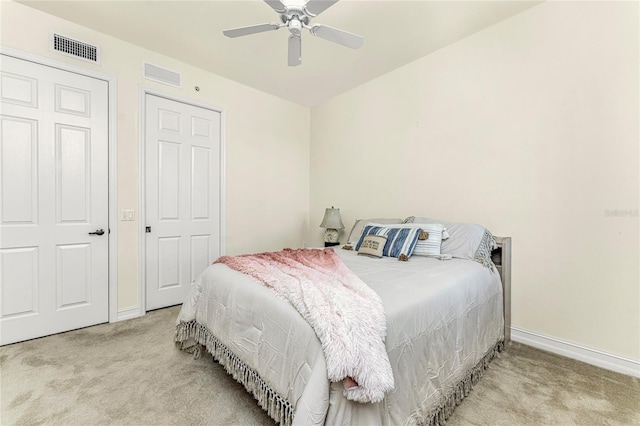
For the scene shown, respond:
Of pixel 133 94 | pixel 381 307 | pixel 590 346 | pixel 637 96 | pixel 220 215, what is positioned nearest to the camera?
pixel 381 307

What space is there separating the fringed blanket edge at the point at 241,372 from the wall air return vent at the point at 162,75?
2512 millimetres

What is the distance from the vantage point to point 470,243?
7.43 ft

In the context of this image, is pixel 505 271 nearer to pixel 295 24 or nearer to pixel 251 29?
pixel 295 24

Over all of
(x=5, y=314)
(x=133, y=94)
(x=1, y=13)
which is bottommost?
(x=5, y=314)

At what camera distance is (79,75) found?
2541 millimetres

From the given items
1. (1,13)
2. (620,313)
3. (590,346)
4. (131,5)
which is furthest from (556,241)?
(1,13)

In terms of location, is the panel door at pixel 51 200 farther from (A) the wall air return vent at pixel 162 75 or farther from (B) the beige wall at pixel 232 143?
(A) the wall air return vent at pixel 162 75

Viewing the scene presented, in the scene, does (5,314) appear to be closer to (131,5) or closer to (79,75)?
(79,75)

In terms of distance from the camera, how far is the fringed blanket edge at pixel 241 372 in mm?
1247

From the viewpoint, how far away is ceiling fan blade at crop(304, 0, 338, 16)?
169cm

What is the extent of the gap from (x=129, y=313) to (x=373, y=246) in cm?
250

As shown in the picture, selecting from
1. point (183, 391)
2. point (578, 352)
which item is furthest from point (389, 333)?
point (578, 352)

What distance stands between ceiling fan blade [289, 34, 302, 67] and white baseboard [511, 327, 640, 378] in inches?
111

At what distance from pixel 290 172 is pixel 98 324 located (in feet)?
9.24
